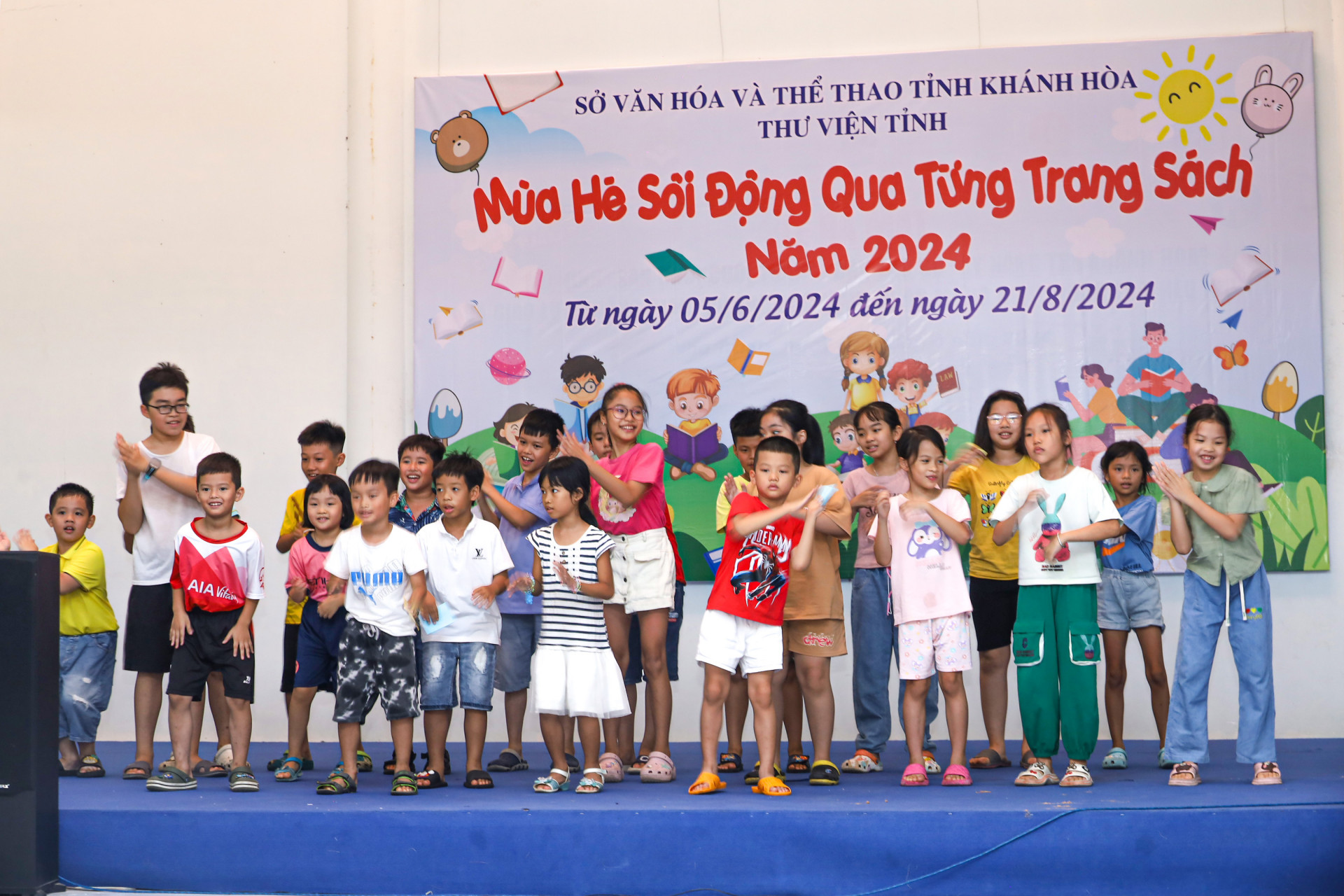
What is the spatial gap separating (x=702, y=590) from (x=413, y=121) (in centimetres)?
266

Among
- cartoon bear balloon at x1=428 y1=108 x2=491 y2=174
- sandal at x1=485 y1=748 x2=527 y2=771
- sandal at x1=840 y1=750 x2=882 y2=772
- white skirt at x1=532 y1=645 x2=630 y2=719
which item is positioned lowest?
sandal at x1=485 y1=748 x2=527 y2=771

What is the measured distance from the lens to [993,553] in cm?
388

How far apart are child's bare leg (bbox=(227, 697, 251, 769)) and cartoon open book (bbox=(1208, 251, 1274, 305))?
433 centimetres

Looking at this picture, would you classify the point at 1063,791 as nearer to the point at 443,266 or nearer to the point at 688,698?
the point at 688,698

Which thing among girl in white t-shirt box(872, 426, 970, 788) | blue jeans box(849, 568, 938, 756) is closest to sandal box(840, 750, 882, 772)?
blue jeans box(849, 568, 938, 756)

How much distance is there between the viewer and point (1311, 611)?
16.1 ft

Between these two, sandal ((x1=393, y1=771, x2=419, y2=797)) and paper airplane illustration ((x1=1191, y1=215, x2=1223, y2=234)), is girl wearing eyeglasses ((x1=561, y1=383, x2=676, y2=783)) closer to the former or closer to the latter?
sandal ((x1=393, y1=771, x2=419, y2=797))

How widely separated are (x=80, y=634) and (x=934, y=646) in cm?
305

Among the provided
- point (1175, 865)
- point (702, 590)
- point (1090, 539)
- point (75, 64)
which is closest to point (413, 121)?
point (75, 64)

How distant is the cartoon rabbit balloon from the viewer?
4992 mm

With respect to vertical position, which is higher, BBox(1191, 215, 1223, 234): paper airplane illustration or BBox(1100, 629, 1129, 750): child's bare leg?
BBox(1191, 215, 1223, 234): paper airplane illustration

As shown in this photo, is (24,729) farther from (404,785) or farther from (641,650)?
(641,650)

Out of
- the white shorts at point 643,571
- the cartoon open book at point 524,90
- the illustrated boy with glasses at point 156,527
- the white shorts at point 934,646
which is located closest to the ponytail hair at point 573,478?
the white shorts at point 643,571

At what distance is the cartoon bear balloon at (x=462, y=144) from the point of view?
535 centimetres
